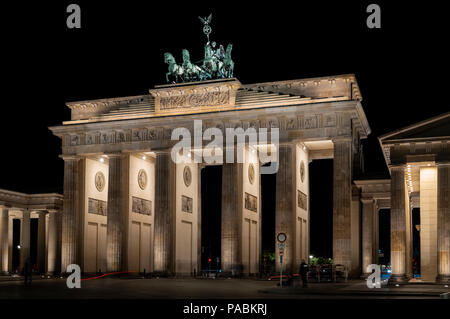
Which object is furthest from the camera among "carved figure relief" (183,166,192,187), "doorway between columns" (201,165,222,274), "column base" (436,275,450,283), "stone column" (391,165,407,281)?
"doorway between columns" (201,165,222,274)

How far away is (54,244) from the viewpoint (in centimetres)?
6438

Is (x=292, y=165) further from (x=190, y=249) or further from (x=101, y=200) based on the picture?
(x=101, y=200)

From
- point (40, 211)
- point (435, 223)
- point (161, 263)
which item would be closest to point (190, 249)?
point (161, 263)

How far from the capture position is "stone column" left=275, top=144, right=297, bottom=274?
52.7 metres

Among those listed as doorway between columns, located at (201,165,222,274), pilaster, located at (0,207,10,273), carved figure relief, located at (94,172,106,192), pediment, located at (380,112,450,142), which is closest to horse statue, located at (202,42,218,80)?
carved figure relief, located at (94,172,106,192)

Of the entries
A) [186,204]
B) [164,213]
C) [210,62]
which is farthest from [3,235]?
[210,62]

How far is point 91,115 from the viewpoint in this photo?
6169 centimetres

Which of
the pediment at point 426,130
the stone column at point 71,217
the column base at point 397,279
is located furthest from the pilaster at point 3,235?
the pediment at point 426,130

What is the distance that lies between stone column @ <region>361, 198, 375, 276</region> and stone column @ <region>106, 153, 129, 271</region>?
66.3 feet

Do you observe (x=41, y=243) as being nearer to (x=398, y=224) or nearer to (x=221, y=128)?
(x=221, y=128)

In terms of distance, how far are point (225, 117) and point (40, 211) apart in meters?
23.9

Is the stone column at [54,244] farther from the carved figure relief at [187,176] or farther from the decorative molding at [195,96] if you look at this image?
the decorative molding at [195,96]

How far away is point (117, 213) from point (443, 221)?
98.3 feet

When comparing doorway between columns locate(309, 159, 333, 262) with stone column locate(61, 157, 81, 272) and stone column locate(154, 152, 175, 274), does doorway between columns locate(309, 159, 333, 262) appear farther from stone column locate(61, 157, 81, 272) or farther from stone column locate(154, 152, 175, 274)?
stone column locate(61, 157, 81, 272)
